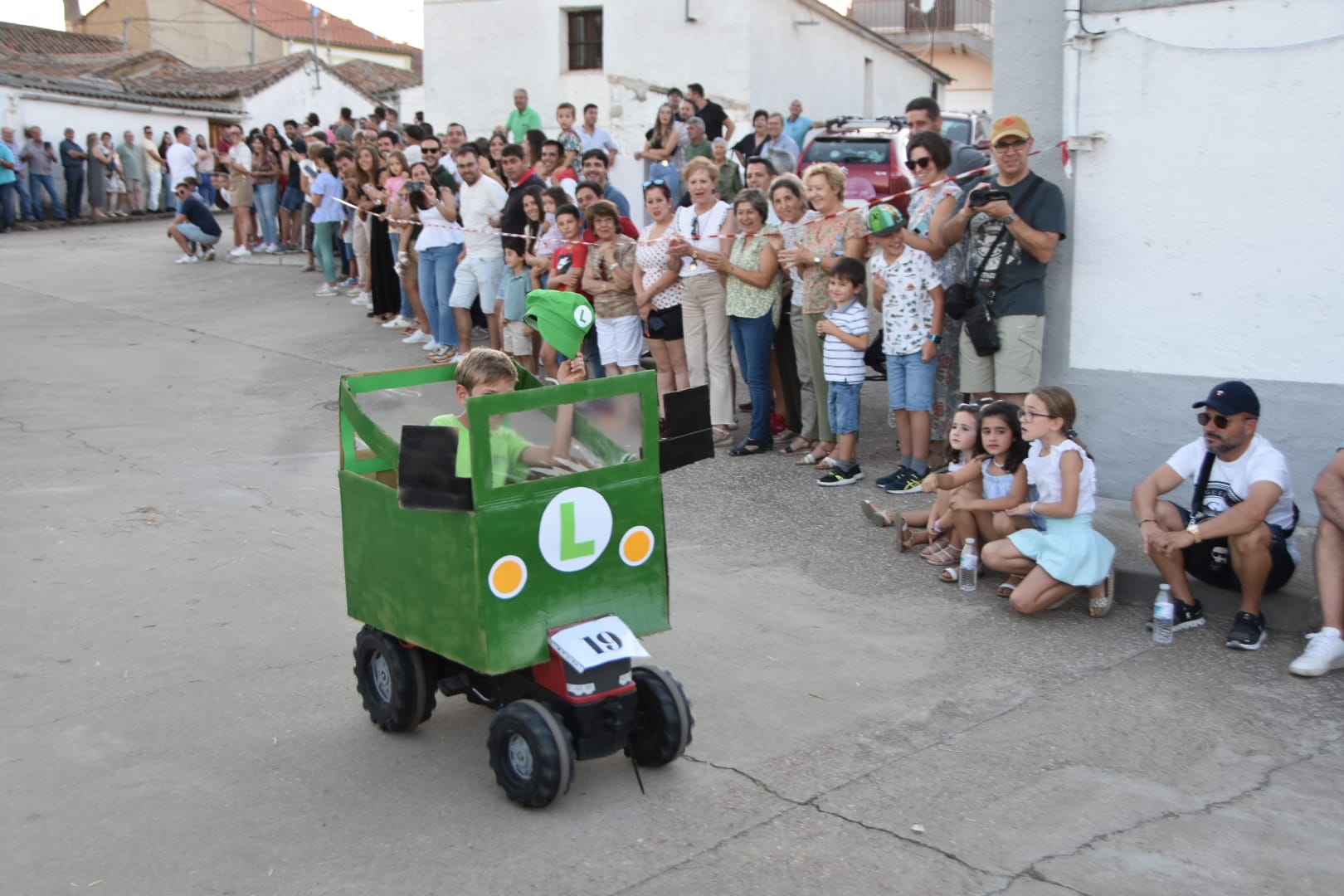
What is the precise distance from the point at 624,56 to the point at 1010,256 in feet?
66.5

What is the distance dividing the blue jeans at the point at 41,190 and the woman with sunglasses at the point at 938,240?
23.8 m

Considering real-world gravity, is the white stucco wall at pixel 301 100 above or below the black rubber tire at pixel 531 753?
above

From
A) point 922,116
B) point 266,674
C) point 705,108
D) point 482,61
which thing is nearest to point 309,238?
point 705,108

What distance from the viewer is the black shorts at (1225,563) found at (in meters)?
5.77

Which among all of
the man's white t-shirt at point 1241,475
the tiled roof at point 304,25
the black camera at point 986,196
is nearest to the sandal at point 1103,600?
the man's white t-shirt at point 1241,475

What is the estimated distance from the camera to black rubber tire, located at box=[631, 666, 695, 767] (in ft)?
14.6

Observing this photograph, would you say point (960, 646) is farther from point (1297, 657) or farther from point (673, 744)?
point (673, 744)

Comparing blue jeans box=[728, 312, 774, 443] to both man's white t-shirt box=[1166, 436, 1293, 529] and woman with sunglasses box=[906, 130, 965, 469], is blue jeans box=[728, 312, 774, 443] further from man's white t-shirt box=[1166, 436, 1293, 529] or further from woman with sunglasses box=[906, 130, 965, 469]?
man's white t-shirt box=[1166, 436, 1293, 529]

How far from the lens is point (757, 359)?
29.7ft

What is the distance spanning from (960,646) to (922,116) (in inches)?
173

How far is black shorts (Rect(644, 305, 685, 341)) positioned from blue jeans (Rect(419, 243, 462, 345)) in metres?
3.35

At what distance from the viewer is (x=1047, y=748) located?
4.74 meters

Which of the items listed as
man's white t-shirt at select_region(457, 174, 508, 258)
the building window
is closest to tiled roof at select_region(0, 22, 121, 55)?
the building window

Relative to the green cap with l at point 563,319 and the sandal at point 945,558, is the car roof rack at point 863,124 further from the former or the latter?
the green cap with l at point 563,319
